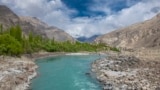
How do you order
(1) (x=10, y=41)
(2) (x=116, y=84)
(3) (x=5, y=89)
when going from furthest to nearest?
(1) (x=10, y=41) → (2) (x=116, y=84) → (3) (x=5, y=89)

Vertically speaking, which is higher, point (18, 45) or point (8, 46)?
point (18, 45)

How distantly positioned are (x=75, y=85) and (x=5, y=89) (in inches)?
558

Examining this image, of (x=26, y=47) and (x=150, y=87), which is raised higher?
(x=26, y=47)

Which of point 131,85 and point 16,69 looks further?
point 16,69

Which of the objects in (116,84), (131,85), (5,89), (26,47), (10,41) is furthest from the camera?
(26,47)

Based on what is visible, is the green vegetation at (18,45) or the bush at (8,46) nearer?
the bush at (8,46)

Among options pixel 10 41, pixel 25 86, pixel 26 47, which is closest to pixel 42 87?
pixel 25 86

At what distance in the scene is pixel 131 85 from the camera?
165 feet

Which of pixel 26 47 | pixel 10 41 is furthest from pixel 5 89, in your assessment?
pixel 26 47

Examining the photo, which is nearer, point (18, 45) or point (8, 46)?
point (8, 46)

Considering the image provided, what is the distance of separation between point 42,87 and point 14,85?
16.0ft

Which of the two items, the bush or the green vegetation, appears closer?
the bush

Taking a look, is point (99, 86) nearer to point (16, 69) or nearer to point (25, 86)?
point (25, 86)

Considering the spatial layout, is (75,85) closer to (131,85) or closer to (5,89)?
(131,85)
